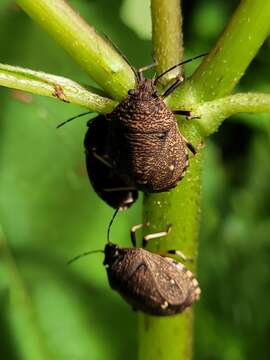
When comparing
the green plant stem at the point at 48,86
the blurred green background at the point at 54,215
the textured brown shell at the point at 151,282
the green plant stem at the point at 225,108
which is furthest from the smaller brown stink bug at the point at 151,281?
the green plant stem at the point at 48,86

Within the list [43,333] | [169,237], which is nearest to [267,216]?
[43,333]

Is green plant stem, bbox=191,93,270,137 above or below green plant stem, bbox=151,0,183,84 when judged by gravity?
below

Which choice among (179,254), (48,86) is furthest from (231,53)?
(179,254)

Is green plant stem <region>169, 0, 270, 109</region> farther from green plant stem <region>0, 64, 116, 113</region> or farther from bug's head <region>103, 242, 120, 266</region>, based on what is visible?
bug's head <region>103, 242, 120, 266</region>

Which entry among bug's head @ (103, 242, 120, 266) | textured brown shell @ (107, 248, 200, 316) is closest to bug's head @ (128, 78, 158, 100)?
textured brown shell @ (107, 248, 200, 316)

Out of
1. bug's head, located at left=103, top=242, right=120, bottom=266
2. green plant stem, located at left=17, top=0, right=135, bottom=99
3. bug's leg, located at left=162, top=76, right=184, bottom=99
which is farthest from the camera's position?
bug's head, located at left=103, top=242, right=120, bottom=266

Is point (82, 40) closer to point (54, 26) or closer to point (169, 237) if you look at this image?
point (54, 26)

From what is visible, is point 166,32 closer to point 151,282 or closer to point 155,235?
point 155,235
